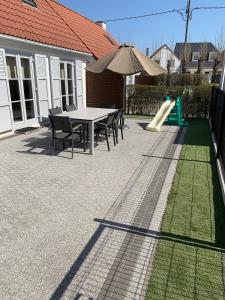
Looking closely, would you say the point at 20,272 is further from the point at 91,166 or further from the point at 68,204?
the point at 91,166

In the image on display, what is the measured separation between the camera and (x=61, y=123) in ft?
20.7

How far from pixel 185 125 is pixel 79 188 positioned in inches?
288

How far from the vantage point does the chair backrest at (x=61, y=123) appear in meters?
6.21

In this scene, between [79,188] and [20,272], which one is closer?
[20,272]

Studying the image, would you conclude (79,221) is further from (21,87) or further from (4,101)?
(21,87)

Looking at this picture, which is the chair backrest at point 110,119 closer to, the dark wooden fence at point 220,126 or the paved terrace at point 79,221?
the paved terrace at point 79,221

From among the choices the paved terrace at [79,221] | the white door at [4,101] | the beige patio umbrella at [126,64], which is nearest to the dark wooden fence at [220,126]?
the paved terrace at [79,221]

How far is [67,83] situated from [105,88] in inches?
138

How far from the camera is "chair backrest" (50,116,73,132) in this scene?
621 centimetres

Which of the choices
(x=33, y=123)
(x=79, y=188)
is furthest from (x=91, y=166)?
(x=33, y=123)

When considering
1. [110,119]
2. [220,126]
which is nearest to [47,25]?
[110,119]

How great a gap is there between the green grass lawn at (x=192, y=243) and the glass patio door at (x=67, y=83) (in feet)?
24.7

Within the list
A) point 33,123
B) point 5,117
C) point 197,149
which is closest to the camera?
point 197,149

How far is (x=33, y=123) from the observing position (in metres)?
9.59
